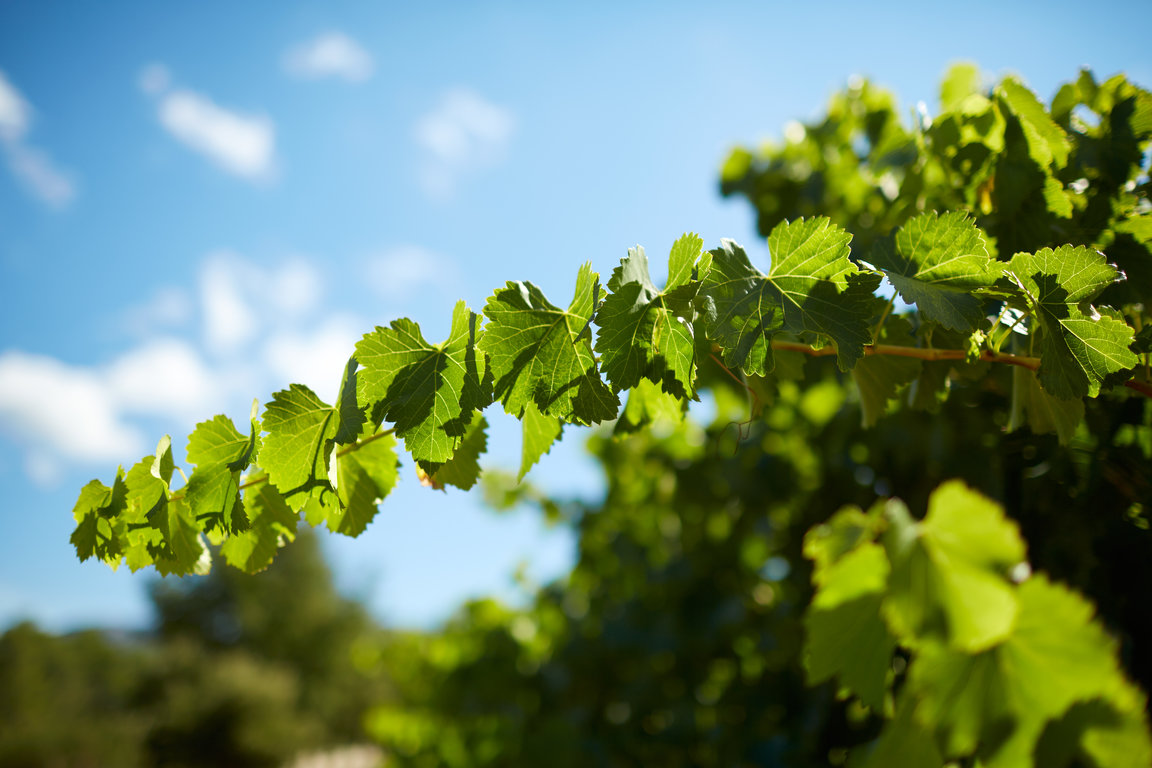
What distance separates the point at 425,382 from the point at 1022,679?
1.91 ft

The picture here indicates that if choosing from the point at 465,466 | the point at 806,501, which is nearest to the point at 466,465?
the point at 465,466

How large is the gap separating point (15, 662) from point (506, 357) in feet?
97.3

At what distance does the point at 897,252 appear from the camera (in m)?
0.77

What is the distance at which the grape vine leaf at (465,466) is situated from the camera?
2.91 feet

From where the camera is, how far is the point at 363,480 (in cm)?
83

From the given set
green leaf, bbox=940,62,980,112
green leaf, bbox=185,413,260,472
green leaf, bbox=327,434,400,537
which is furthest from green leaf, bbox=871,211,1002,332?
green leaf, bbox=940,62,980,112

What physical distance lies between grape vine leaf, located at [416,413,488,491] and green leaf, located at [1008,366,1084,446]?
72 centimetres

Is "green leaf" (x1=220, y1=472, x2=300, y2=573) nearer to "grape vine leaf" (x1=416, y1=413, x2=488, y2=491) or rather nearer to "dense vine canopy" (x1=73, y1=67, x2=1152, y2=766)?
"dense vine canopy" (x1=73, y1=67, x2=1152, y2=766)

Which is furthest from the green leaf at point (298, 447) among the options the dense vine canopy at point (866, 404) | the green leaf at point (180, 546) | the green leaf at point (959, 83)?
the green leaf at point (959, 83)

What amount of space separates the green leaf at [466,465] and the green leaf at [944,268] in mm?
551

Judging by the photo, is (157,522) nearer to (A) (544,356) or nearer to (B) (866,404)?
(A) (544,356)

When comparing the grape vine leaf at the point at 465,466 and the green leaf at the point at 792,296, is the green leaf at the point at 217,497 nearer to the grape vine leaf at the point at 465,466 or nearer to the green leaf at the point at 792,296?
the grape vine leaf at the point at 465,466

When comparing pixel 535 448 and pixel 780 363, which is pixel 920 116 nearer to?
pixel 780 363

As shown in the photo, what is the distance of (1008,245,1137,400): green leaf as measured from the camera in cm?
69
